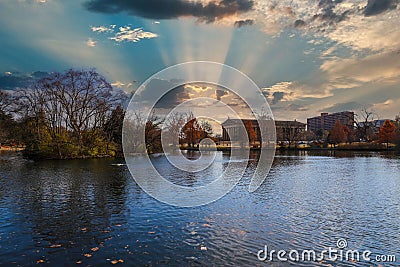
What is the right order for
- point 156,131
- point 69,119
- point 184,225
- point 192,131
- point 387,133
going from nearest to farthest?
point 184,225 < point 69,119 < point 156,131 < point 387,133 < point 192,131

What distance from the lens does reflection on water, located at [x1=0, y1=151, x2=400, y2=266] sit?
863cm

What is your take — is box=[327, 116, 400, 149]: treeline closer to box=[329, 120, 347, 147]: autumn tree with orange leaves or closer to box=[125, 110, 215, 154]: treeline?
box=[329, 120, 347, 147]: autumn tree with orange leaves

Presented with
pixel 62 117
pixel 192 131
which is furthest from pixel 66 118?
pixel 192 131

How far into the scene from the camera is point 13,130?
53875 mm

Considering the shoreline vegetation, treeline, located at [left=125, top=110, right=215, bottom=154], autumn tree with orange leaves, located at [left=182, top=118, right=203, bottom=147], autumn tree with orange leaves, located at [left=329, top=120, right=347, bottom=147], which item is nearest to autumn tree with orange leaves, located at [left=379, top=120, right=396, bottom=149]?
autumn tree with orange leaves, located at [left=329, top=120, right=347, bottom=147]

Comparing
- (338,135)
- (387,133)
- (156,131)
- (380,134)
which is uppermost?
(338,135)

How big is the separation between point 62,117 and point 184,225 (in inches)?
1811

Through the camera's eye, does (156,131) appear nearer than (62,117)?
No

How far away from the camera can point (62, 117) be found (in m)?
52.0

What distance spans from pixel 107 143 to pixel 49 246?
46.2 metres

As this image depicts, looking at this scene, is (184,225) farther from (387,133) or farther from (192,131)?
(387,133)

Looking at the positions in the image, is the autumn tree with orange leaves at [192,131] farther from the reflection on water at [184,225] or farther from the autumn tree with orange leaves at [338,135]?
the reflection on water at [184,225]

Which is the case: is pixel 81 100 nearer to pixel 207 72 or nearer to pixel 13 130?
pixel 13 130

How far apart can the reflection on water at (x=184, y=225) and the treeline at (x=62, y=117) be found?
A: 3165cm
